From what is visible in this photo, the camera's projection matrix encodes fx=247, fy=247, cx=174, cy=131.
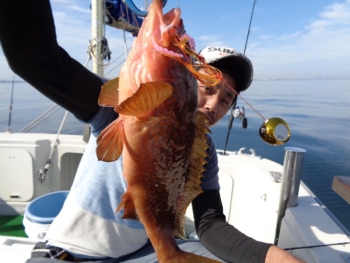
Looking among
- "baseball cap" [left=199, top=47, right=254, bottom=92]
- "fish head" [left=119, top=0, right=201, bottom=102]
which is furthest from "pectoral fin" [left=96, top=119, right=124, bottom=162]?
"baseball cap" [left=199, top=47, right=254, bottom=92]

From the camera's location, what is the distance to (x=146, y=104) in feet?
2.70

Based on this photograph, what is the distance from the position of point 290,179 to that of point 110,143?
186 centimetres

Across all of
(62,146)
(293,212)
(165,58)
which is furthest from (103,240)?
(62,146)

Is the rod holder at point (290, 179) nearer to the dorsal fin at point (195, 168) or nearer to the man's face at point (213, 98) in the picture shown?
the man's face at point (213, 98)

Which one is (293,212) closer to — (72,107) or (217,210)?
(217,210)

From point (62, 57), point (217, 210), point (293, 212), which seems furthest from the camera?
point (293, 212)

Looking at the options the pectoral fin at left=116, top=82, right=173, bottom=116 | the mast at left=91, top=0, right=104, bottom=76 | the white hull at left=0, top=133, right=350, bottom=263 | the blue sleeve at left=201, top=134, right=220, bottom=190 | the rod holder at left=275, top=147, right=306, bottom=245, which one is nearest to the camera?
the pectoral fin at left=116, top=82, right=173, bottom=116

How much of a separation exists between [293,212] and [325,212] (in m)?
0.32

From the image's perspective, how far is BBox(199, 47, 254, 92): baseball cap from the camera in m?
1.92

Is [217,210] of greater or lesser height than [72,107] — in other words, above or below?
below

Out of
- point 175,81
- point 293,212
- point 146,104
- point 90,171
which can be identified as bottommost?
point 293,212

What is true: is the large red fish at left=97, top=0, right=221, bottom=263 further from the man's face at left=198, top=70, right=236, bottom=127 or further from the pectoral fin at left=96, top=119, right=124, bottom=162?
the man's face at left=198, top=70, right=236, bottom=127

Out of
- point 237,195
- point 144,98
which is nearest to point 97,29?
point 237,195

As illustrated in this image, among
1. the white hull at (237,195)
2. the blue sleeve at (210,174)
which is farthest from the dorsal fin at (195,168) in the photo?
the white hull at (237,195)
